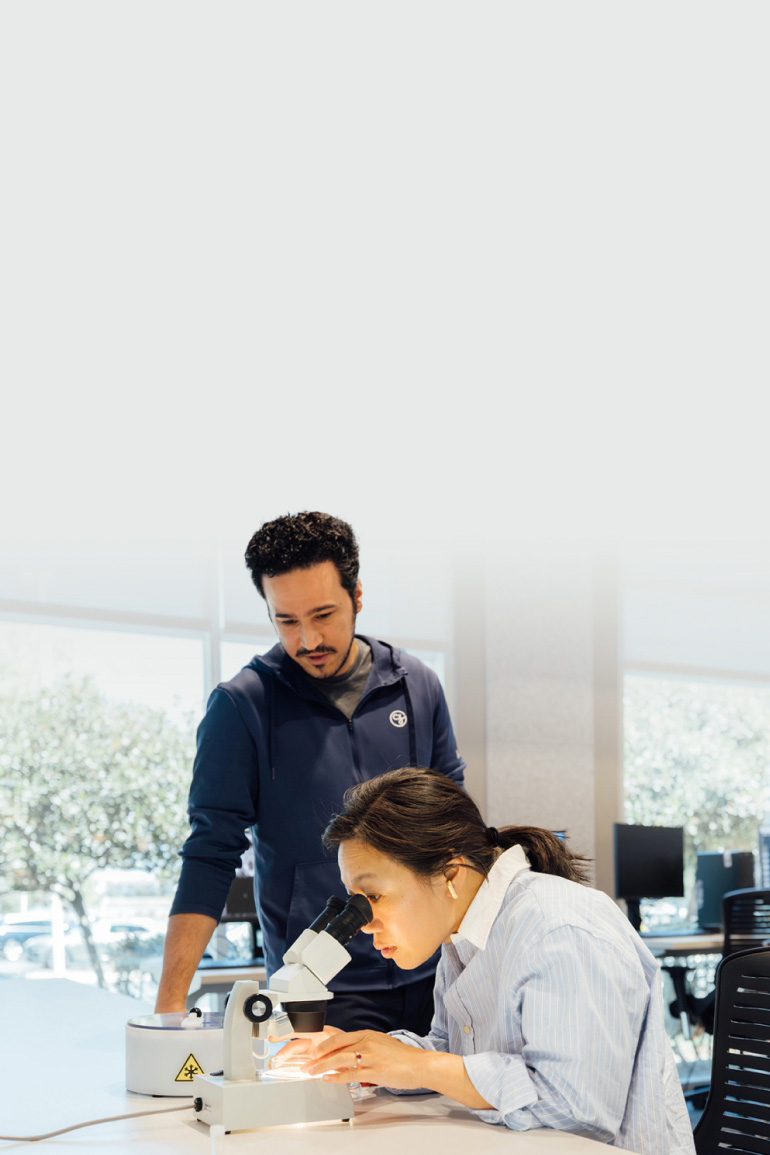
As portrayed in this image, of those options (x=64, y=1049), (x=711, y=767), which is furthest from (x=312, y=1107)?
(x=711, y=767)

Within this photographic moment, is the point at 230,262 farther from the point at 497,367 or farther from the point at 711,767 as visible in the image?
the point at 711,767

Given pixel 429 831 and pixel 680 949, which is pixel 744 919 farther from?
pixel 429 831

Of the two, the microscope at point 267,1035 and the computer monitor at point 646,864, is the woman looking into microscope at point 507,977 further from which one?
the computer monitor at point 646,864

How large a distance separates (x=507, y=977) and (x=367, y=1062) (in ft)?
0.66

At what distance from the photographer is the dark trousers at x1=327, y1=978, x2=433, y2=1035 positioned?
5.94 feet

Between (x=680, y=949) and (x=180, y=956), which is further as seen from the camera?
(x=680, y=949)

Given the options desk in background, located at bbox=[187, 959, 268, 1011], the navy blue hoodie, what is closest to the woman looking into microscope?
the navy blue hoodie

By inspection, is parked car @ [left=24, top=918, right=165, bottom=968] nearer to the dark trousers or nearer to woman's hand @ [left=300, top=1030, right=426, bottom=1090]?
the dark trousers

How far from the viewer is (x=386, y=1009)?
72.5 inches

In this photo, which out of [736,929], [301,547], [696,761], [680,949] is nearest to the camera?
[301,547]

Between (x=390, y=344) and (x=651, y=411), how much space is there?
1177 mm

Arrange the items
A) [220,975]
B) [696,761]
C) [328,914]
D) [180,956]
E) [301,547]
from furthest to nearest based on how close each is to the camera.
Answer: [696,761] < [220,975] < [301,547] < [180,956] < [328,914]

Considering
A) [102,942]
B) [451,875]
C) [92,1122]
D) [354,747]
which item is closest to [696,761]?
[102,942]

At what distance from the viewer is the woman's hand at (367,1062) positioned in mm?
1338
